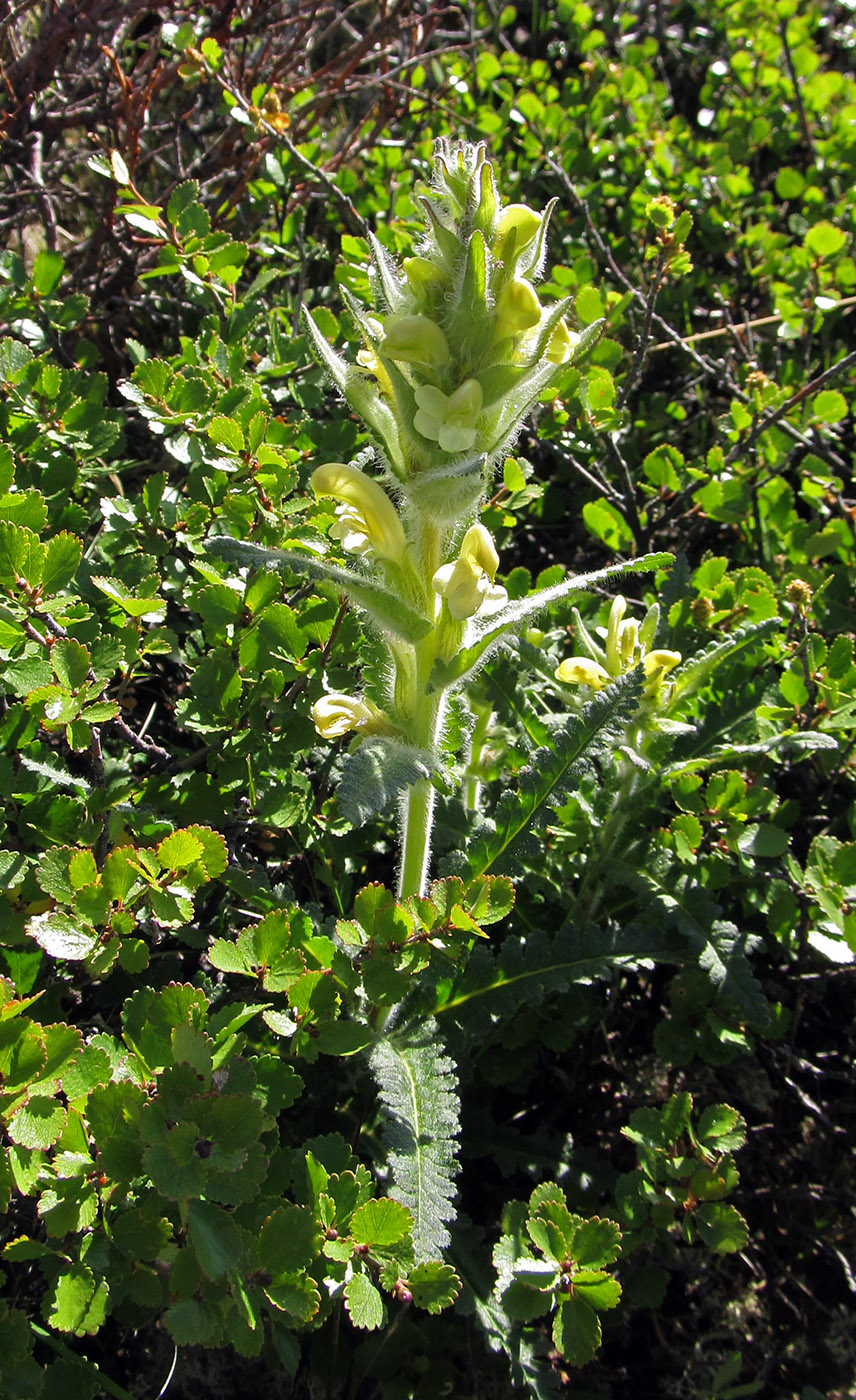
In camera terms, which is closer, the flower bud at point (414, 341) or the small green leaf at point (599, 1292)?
the flower bud at point (414, 341)

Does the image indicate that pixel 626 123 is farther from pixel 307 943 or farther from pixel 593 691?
pixel 307 943

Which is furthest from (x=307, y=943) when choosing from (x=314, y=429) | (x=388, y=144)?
(x=388, y=144)

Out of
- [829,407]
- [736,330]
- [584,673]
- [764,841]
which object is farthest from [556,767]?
[736,330]

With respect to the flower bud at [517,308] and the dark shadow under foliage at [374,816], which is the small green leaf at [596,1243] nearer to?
the dark shadow under foliage at [374,816]

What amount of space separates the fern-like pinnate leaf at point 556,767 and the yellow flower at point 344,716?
33cm

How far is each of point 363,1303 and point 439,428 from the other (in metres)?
1.39

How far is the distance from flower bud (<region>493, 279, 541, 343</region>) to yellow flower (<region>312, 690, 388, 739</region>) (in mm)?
726

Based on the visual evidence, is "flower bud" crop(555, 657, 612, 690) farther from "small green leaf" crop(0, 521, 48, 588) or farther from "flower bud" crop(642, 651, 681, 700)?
"small green leaf" crop(0, 521, 48, 588)

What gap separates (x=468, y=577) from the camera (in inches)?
65.6

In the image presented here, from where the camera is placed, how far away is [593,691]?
2271 mm

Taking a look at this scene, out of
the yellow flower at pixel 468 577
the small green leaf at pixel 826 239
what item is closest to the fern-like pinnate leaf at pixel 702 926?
the yellow flower at pixel 468 577

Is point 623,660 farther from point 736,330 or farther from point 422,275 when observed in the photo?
point 736,330

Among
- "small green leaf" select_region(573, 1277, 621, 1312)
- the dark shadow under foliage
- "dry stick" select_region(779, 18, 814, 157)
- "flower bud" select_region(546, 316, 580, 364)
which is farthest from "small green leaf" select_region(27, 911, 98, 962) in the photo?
"dry stick" select_region(779, 18, 814, 157)

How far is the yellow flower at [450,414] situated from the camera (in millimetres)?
1510
